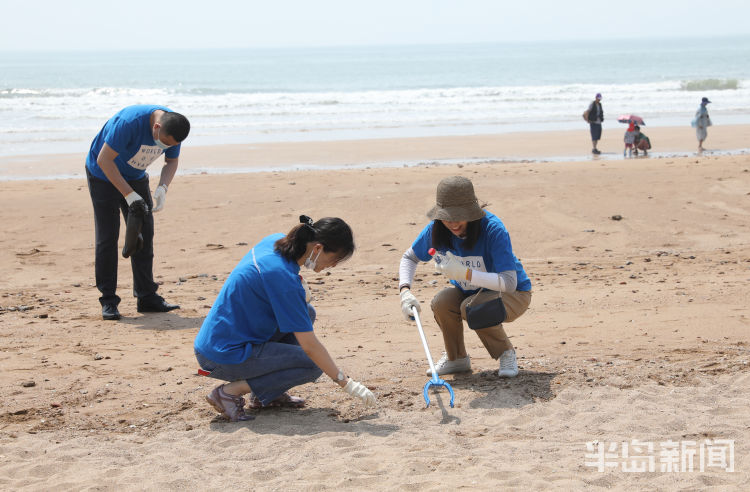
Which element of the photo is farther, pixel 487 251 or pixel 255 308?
pixel 487 251

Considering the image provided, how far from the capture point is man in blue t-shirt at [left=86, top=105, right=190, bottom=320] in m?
5.88

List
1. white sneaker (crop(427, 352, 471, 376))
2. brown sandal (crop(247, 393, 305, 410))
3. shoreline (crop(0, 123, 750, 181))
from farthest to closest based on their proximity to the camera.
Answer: shoreline (crop(0, 123, 750, 181)), white sneaker (crop(427, 352, 471, 376)), brown sandal (crop(247, 393, 305, 410))

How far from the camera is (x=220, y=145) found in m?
18.4

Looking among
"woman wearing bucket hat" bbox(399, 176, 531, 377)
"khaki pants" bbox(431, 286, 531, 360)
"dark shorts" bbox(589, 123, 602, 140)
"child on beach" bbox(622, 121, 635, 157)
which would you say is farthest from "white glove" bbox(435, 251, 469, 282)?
"dark shorts" bbox(589, 123, 602, 140)

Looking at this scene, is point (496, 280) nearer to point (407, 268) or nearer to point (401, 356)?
point (407, 268)

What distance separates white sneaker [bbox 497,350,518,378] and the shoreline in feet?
31.9

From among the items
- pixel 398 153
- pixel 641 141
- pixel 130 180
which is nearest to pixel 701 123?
pixel 641 141

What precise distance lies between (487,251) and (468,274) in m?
0.21

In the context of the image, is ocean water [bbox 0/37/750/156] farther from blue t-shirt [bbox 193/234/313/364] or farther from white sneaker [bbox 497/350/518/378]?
white sneaker [bbox 497/350/518/378]

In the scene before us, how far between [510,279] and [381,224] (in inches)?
195

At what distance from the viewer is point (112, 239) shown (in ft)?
20.7

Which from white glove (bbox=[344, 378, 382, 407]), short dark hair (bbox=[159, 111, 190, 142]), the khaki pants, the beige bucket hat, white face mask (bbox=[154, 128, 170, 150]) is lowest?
white glove (bbox=[344, 378, 382, 407])

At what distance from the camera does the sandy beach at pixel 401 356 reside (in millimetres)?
3625

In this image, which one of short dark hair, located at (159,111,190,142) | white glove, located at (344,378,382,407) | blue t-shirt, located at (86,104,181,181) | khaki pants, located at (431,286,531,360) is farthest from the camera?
blue t-shirt, located at (86,104,181,181)
